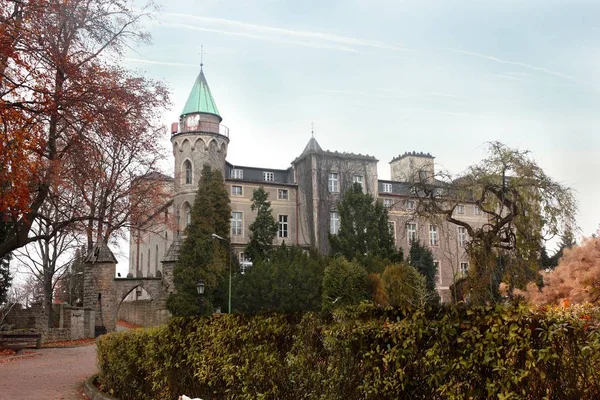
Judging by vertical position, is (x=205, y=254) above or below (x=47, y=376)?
above

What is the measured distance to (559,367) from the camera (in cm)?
379

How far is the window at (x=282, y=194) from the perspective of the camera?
51438 mm

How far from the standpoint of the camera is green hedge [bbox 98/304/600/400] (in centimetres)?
381

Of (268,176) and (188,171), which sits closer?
(188,171)

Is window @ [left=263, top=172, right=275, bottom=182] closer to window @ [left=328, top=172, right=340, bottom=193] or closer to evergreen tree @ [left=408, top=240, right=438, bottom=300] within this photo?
window @ [left=328, top=172, right=340, bottom=193]

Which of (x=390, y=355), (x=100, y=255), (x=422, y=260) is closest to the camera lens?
(x=390, y=355)

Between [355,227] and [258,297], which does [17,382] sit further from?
[355,227]

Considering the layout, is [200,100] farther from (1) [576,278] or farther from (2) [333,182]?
(1) [576,278]

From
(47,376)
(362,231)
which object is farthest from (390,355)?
(362,231)

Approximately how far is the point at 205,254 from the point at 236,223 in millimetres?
9557

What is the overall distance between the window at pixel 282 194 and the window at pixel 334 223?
13.9 feet

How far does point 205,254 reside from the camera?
131 feet

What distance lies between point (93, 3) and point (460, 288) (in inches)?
635

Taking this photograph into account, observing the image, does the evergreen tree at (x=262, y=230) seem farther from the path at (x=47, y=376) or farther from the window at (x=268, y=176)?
the path at (x=47, y=376)
